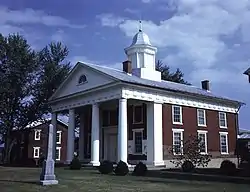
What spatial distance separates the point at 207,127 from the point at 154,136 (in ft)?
28.7

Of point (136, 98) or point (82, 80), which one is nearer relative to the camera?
point (136, 98)

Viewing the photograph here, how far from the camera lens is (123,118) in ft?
103

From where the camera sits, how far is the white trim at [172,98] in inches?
1277

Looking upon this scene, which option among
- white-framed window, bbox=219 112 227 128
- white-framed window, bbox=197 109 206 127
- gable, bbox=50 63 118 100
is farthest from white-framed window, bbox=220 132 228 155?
gable, bbox=50 63 118 100

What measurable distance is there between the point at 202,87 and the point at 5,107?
26118 mm

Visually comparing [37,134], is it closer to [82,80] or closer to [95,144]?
[82,80]

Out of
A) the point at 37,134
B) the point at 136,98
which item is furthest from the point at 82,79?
the point at 37,134

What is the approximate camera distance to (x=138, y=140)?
117ft

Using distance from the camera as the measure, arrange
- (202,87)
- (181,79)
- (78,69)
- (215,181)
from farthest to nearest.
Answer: (181,79)
(202,87)
(78,69)
(215,181)

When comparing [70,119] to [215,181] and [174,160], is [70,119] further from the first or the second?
[215,181]

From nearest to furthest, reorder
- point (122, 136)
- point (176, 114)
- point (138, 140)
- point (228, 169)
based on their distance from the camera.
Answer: point (228, 169), point (122, 136), point (138, 140), point (176, 114)

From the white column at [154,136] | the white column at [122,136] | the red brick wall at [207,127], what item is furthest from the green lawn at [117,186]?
the red brick wall at [207,127]

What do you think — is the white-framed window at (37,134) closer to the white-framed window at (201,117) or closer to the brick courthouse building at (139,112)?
the brick courthouse building at (139,112)

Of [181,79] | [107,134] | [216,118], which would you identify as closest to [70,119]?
[107,134]
